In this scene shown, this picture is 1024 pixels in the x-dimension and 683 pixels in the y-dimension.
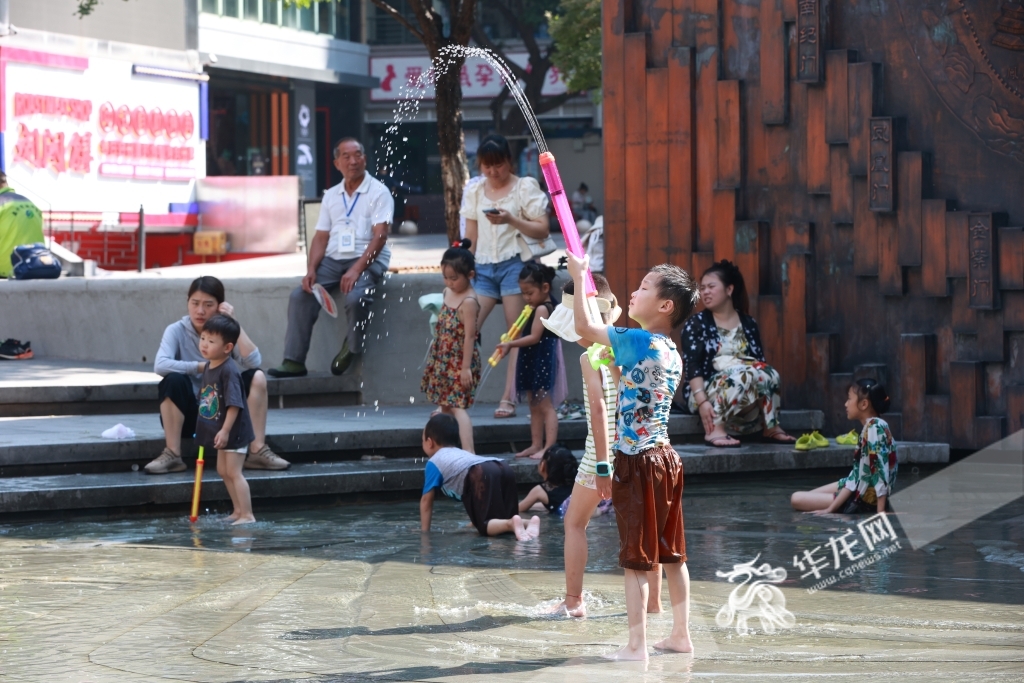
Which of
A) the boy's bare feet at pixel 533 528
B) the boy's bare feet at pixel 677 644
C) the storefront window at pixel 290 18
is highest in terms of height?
the storefront window at pixel 290 18

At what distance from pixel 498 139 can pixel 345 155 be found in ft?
6.22

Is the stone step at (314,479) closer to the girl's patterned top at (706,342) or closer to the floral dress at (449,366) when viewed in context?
the floral dress at (449,366)

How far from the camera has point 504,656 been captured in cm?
498

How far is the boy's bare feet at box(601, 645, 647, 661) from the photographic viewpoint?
4.85 m

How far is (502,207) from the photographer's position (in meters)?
10.2

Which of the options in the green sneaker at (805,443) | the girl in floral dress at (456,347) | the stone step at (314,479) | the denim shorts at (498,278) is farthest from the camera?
the denim shorts at (498,278)

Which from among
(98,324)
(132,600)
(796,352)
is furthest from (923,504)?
(98,324)

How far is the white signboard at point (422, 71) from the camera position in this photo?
143 feet

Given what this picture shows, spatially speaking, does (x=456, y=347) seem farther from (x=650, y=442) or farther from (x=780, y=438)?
(x=650, y=442)

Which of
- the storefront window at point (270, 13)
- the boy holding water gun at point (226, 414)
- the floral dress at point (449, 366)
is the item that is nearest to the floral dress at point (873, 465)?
the floral dress at point (449, 366)

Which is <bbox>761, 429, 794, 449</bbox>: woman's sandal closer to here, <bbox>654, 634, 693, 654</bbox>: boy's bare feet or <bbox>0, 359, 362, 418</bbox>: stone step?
<bbox>0, 359, 362, 418</bbox>: stone step

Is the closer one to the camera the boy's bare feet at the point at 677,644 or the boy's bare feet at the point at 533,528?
the boy's bare feet at the point at 677,644

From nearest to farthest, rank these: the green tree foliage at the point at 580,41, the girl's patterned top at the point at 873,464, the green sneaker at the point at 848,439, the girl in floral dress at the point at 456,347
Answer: the girl's patterned top at the point at 873,464, the girl in floral dress at the point at 456,347, the green sneaker at the point at 848,439, the green tree foliage at the point at 580,41

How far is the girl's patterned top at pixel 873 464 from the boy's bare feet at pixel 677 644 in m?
3.27
